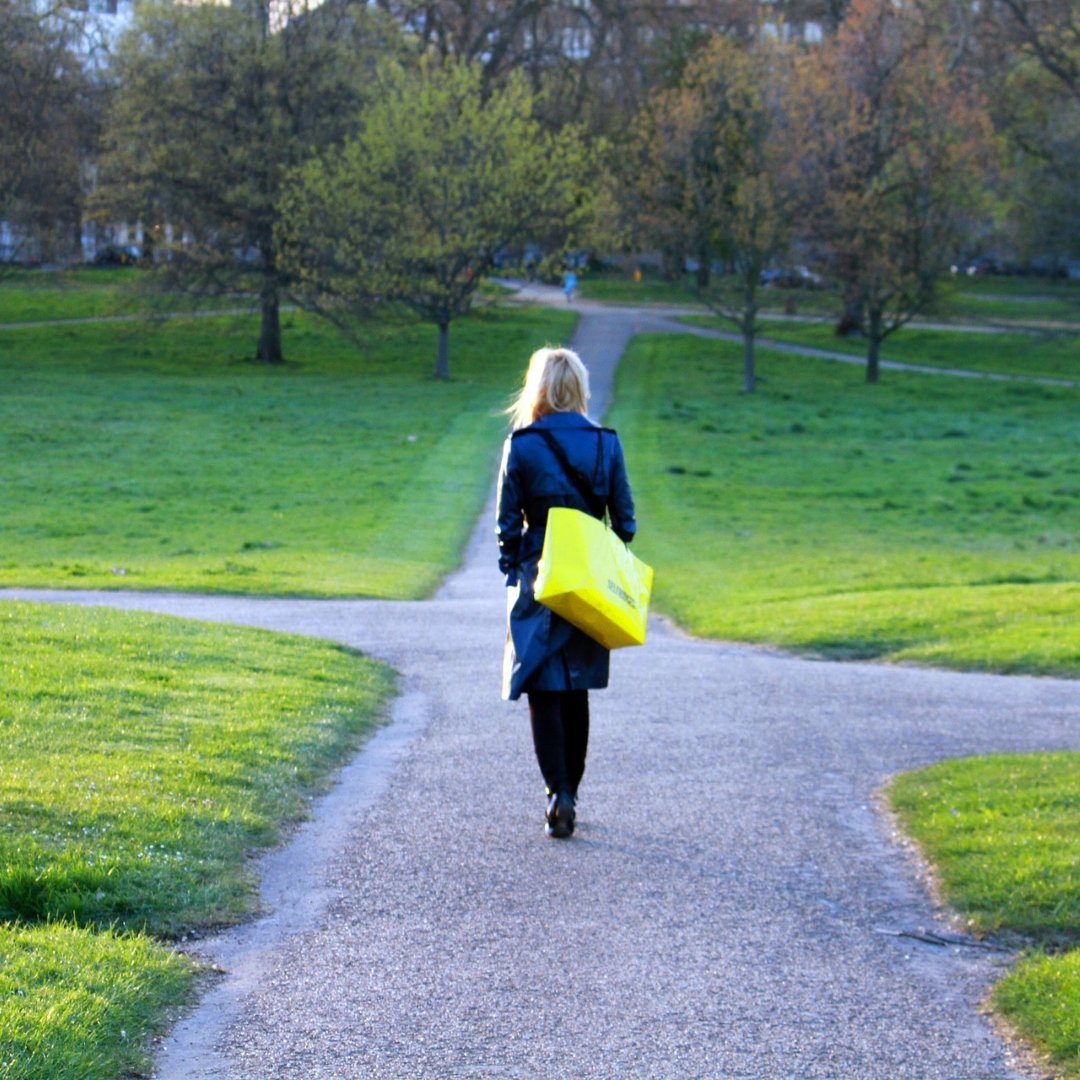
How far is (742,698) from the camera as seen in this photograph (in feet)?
32.2

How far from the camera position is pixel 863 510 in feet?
80.6

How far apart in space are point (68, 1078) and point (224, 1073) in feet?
1.38

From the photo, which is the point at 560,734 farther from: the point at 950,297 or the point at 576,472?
the point at 950,297

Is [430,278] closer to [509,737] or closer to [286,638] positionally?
[286,638]

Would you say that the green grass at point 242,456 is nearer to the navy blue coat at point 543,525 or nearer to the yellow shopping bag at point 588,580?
the navy blue coat at point 543,525

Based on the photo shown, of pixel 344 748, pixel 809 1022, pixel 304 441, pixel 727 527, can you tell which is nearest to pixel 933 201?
pixel 304 441

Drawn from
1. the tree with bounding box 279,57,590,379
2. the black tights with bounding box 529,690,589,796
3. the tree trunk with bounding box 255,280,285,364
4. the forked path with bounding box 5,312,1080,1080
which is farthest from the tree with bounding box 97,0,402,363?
the black tights with bounding box 529,690,589,796

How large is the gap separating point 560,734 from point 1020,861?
192 centimetres

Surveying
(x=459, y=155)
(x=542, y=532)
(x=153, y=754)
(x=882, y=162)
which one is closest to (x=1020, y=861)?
(x=542, y=532)

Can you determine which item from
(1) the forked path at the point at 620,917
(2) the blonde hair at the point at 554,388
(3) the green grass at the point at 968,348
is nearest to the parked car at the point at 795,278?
(3) the green grass at the point at 968,348

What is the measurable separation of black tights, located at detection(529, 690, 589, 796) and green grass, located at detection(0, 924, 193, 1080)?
6.76 ft

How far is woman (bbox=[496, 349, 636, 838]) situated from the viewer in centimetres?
636

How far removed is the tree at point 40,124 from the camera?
1725 inches

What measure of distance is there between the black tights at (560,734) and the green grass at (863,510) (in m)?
6.52
